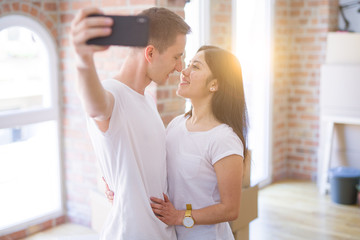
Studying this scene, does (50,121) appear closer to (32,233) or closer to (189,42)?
(32,233)

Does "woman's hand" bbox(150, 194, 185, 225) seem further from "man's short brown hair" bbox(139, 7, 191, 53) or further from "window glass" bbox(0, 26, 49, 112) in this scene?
"window glass" bbox(0, 26, 49, 112)

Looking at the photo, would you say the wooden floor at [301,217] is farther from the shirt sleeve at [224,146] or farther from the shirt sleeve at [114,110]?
the shirt sleeve at [114,110]

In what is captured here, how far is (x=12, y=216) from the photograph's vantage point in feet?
11.4

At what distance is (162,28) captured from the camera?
1.63 metres

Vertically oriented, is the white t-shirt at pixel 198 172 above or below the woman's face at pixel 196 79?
below

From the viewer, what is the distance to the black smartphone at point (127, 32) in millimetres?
1055

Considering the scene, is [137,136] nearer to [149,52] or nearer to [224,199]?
[149,52]

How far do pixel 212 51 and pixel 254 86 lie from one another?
10.1ft

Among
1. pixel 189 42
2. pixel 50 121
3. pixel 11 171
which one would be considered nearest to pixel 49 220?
pixel 11 171

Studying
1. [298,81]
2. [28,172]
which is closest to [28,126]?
[28,172]

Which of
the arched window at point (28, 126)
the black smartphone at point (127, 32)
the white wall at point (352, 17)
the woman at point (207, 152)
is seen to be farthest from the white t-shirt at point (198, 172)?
the white wall at point (352, 17)

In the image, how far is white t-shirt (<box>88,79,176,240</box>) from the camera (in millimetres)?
1496

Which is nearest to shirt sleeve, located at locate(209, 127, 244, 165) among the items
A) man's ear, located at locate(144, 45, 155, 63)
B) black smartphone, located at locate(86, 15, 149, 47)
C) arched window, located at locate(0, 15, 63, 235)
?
man's ear, located at locate(144, 45, 155, 63)

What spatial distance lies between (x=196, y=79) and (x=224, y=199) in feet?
1.66
